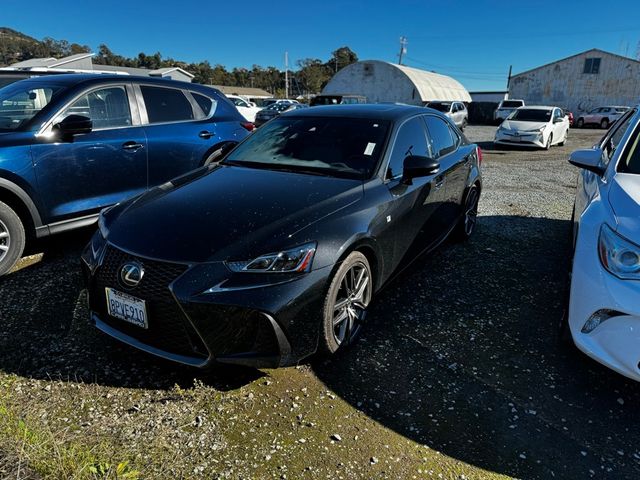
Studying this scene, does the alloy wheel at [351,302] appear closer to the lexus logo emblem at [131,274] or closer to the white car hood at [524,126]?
the lexus logo emblem at [131,274]

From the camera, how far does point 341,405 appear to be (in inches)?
96.3

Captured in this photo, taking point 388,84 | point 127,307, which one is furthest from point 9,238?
point 388,84

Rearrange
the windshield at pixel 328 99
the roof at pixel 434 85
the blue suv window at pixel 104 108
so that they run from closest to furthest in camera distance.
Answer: the blue suv window at pixel 104 108, the windshield at pixel 328 99, the roof at pixel 434 85

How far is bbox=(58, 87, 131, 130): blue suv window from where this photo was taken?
425 centimetres

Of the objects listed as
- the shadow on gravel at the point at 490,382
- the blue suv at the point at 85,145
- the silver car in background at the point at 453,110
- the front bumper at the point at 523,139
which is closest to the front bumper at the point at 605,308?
the shadow on gravel at the point at 490,382

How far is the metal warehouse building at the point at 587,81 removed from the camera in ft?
128

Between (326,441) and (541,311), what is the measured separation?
2290 mm

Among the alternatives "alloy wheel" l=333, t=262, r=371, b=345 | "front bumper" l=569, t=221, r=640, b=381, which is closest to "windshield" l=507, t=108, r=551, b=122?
"front bumper" l=569, t=221, r=640, b=381

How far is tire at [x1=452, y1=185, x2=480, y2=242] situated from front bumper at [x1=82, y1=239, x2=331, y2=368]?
117 inches

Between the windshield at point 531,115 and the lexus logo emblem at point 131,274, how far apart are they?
53.0ft

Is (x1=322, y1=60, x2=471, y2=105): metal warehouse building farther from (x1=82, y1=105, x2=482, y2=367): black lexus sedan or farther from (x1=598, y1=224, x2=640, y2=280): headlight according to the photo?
(x1=598, y1=224, x2=640, y2=280): headlight

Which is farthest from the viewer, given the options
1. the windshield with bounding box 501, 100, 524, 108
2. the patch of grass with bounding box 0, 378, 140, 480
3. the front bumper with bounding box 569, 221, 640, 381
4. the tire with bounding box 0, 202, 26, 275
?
the windshield with bounding box 501, 100, 524, 108

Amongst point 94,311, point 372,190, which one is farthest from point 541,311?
point 94,311

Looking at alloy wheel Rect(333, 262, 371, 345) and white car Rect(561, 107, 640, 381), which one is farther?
alloy wheel Rect(333, 262, 371, 345)
